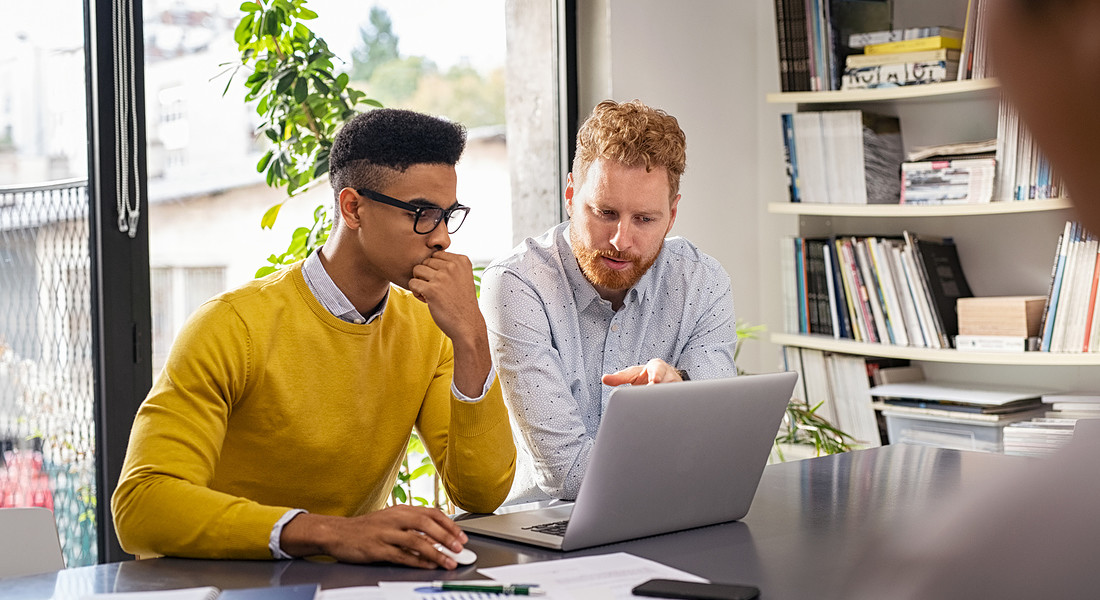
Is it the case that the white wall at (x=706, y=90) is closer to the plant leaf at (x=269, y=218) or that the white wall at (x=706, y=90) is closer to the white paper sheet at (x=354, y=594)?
the plant leaf at (x=269, y=218)

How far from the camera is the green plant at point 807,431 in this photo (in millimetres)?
2915

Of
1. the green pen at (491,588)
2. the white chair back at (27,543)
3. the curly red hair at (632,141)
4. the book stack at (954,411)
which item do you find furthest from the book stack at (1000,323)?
the white chair back at (27,543)

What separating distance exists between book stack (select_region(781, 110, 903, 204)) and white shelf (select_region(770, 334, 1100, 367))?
42 centimetres

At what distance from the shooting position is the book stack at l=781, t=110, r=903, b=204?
313 centimetres

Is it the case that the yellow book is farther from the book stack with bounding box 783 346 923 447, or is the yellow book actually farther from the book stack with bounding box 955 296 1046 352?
the book stack with bounding box 783 346 923 447

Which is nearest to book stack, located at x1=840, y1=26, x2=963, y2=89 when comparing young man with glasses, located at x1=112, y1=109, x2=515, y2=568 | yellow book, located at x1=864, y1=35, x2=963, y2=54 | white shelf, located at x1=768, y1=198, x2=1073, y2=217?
yellow book, located at x1=864, y1=35, x2=963, y2=54

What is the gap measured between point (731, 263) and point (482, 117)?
0.93m

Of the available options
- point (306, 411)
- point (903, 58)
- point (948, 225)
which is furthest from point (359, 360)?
point (948, 225)

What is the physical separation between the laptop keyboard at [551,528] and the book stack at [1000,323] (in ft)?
6.05

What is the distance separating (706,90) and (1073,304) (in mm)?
1261

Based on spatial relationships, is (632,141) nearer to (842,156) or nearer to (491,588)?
(491,588)

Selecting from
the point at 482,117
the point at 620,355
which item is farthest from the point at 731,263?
the point at 620,355

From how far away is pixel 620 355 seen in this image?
2.08 m

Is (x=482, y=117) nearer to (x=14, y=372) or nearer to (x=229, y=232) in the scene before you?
(x=229, y=232)
